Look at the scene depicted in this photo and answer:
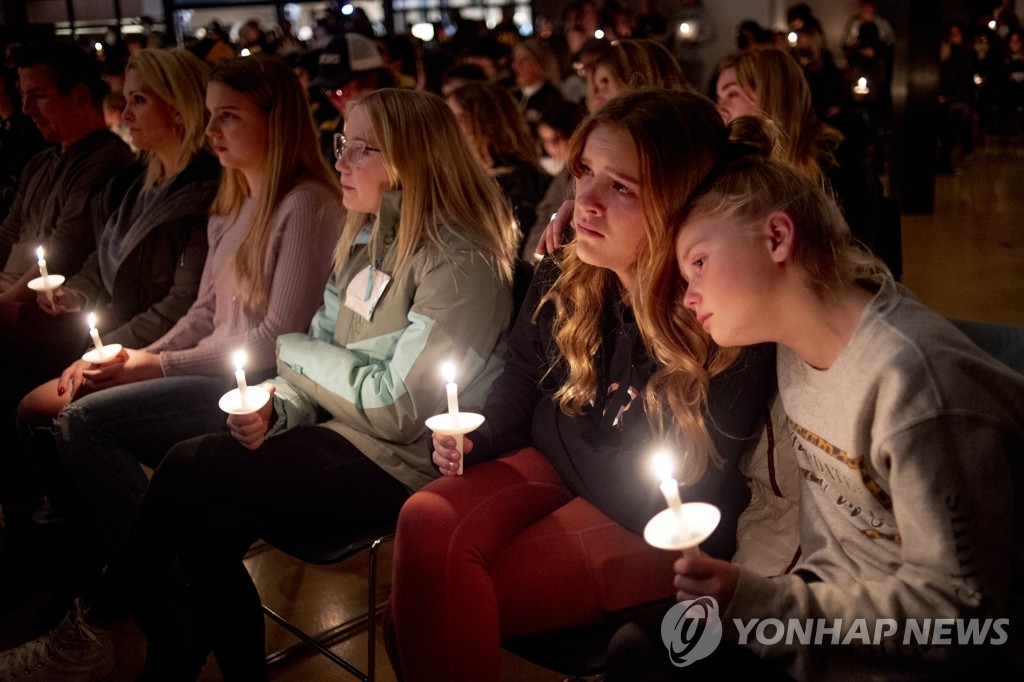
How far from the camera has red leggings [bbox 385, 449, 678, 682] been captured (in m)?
1.54

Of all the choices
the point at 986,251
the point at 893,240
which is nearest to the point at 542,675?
the point at 893,240

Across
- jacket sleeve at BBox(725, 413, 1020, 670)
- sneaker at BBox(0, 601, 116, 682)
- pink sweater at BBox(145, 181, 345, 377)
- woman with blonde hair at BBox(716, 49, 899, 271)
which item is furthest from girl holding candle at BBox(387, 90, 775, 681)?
woman with blonde hair at BBox(716, 49, 899, 271)

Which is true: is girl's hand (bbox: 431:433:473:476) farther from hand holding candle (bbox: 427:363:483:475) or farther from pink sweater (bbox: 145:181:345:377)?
pink sweater (bbox: 145:181:345:377)

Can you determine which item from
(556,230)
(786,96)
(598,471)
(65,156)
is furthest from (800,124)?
(65,156)

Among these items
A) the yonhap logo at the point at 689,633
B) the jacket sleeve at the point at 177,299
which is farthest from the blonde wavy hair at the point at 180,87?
the yonhap logo at the point at 689,633

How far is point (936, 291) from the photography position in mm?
5496

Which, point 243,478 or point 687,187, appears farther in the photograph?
point 243,478

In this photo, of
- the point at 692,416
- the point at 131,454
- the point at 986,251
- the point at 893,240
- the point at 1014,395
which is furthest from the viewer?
the point at 986,251

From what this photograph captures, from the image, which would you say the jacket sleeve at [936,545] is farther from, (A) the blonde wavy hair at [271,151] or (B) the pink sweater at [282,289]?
(A) the blonde wavy hair at [271,151]

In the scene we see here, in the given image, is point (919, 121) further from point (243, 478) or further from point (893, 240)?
point (243, 478)

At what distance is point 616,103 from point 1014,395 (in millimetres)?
876

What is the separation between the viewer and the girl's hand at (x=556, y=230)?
210 cm

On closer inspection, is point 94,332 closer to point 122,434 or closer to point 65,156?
point 122,434

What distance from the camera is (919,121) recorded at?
8070mm
